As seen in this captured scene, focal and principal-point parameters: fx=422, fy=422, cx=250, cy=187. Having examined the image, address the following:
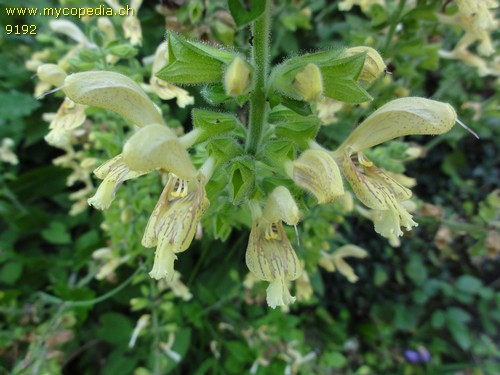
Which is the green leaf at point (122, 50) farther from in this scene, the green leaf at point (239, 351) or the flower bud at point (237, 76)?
the green leaf at point (239, 351)

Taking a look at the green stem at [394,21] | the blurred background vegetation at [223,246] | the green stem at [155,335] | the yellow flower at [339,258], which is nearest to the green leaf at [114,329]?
the blurred background vegetation at [223,246]

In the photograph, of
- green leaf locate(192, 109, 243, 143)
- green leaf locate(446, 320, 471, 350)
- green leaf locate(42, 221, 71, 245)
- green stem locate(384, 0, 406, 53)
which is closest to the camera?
green leaf locate(192, 109, 243, 143)

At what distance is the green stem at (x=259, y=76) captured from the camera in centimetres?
86

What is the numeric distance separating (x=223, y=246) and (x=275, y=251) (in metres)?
1.29

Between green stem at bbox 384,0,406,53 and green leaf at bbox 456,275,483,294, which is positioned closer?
green stem at bbox 384,0,406,53

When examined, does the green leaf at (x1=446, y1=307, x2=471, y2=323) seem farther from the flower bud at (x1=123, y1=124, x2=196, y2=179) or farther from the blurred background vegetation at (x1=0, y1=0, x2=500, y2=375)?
the flower bud at (x1=123, y1=124, x2=196, y2=179)

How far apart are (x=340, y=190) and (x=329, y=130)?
54.4 inches

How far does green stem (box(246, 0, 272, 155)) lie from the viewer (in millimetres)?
863

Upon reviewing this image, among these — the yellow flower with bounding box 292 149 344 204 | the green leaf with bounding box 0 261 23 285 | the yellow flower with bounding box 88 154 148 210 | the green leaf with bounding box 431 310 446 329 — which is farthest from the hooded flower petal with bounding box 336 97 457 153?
the green leaf with bounding box 431 310 446 329

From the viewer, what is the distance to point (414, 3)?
1.79 m

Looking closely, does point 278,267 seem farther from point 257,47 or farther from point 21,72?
point 21,72

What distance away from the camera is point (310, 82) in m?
0.79

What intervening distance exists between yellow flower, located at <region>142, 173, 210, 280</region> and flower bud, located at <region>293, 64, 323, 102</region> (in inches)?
11.1

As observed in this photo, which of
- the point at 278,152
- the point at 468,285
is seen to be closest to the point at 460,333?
the point at 468,285
